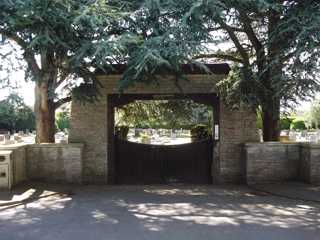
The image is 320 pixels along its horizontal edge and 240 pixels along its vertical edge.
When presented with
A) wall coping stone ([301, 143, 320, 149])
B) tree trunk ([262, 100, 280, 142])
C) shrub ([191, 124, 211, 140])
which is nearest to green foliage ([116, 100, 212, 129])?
shrub ([191, 124, 211, 140])

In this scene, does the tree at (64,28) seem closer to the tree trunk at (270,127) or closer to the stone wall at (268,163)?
the stone wall at (268,163)

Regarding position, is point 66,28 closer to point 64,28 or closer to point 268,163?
point 64,28

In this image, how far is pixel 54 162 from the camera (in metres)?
15.1

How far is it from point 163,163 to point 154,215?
8.70 m

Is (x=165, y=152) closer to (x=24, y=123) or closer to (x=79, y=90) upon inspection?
(x=79, y=90)

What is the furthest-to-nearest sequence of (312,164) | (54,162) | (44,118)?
(44,118)
(54,162)
(312,164)

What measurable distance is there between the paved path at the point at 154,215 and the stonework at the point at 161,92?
2.19m

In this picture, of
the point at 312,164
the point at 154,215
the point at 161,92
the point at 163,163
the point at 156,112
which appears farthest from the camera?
the point at 156,112

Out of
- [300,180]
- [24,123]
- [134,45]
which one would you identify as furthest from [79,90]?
[24,123]

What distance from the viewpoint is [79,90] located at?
14180 mm

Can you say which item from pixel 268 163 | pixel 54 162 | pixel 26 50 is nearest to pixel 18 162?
pixel 54 162

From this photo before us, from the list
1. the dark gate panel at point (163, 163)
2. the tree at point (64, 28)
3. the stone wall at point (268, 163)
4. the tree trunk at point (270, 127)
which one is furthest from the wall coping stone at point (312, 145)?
the tree at point (64, 28)

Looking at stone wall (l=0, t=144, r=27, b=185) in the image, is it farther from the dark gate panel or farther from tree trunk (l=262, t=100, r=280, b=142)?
tree trunk (l=262, t=100, r=280, b=142)

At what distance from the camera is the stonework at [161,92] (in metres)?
15.9
